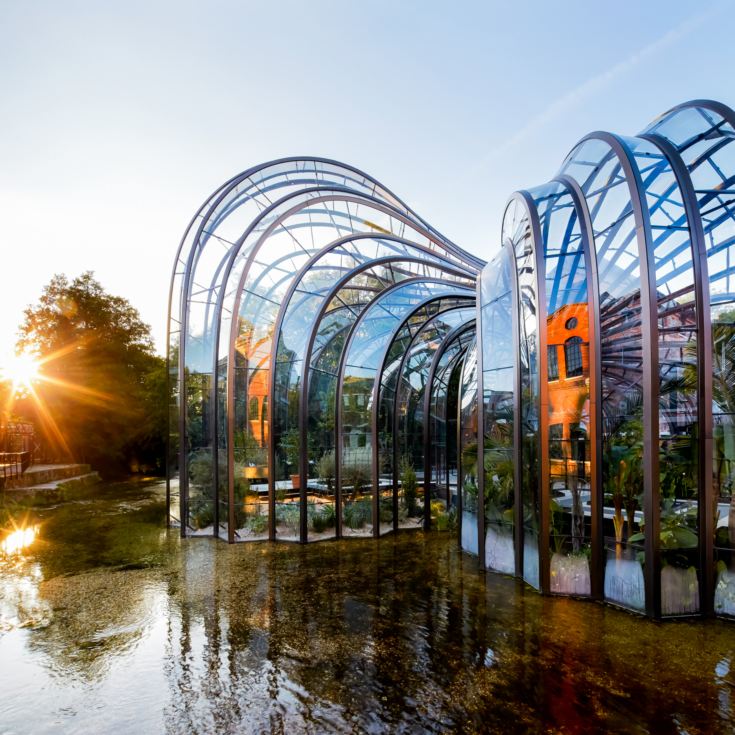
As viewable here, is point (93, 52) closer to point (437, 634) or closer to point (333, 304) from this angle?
point (333, 304)

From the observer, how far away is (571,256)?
29.4 feet

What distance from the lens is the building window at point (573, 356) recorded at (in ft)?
28.1

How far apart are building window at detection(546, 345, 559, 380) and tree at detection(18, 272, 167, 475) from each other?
28061mm

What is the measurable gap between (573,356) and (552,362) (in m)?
0.37

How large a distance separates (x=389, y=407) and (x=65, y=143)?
10.1 m

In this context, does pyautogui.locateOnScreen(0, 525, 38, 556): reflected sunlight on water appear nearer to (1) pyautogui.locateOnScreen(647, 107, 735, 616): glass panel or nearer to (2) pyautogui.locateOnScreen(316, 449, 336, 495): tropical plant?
(2) pyautogui.locateOnScreen(316, 449, 336, 495): tropical plant

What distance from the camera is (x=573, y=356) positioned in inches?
340

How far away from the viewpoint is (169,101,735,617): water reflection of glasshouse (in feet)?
26.0

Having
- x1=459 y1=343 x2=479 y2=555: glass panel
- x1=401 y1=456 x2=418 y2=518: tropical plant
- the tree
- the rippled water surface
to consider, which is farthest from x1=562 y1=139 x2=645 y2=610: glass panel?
the tree

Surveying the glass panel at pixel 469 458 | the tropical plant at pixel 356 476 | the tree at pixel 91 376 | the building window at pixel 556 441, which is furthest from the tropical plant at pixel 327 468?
the tree at pixel 91 376

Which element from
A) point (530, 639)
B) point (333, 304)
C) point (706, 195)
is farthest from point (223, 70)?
point (530, 639)

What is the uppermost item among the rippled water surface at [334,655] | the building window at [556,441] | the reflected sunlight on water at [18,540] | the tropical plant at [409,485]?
the building window at [556,441]

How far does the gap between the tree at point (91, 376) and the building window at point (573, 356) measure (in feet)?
93.1

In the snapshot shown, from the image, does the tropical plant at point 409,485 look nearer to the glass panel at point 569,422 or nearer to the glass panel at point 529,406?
the glass panel at point 529,406
